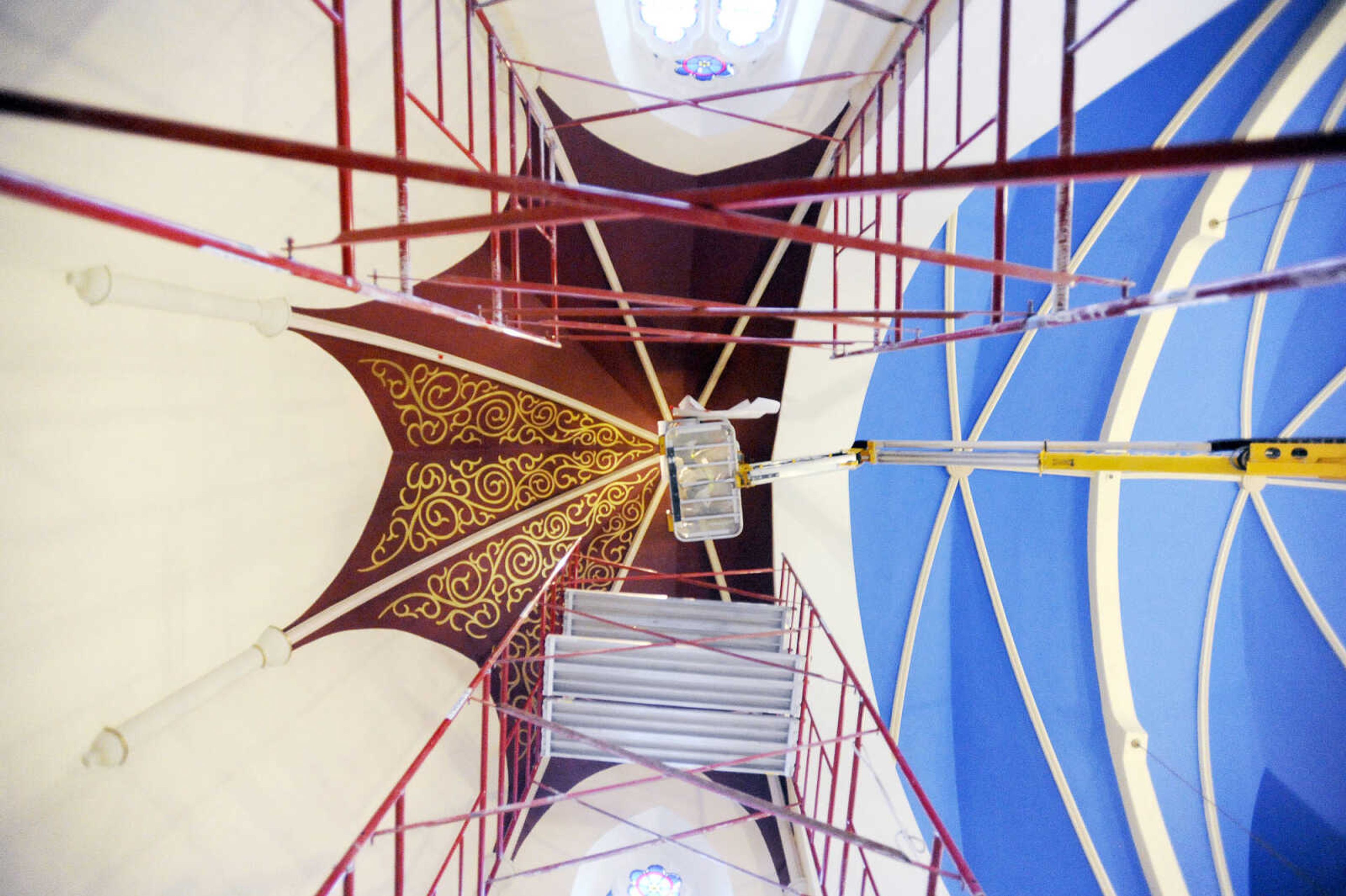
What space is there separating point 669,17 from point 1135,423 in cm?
650

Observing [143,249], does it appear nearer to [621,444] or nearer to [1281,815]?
[621,444]

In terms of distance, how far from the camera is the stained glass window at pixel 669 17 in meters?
6.55

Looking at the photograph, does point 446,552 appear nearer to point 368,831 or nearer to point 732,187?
point 368,831

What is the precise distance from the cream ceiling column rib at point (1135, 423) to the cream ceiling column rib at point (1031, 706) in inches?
16.6

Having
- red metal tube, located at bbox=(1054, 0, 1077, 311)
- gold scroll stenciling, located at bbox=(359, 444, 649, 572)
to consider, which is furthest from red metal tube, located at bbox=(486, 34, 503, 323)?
red metal tube, located at bbox=(1054, 0, 1077, 311)

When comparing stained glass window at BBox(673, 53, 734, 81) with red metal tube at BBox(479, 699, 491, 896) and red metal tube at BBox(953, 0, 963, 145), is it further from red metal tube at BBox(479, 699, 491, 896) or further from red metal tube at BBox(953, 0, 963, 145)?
red metal tube at BBox(479, 699, 491, 896)

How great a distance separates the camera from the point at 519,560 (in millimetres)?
7617

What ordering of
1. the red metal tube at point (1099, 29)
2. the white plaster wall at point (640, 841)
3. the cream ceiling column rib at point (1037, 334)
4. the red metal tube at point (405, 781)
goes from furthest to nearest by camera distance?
the white plaster wall at point (640, 841) → the cream ceiling column rib at point (1037, 334) → the red metal tube at point (405, 781) → the red metal tube at point (1099, 29)

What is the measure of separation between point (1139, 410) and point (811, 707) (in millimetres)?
4995

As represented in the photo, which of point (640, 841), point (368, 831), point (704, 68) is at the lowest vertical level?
point (640, 841)

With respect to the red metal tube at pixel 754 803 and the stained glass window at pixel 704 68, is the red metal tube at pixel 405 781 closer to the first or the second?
the red metal tube at pixel 754 803

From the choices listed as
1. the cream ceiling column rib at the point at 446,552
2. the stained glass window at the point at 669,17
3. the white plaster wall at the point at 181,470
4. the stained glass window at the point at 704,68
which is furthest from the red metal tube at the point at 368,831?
the stained glass window at the point at 669,17

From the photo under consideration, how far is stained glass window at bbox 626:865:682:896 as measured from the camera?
22.2 ft

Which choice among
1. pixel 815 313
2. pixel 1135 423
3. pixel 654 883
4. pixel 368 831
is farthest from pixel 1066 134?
pixel 654 883
